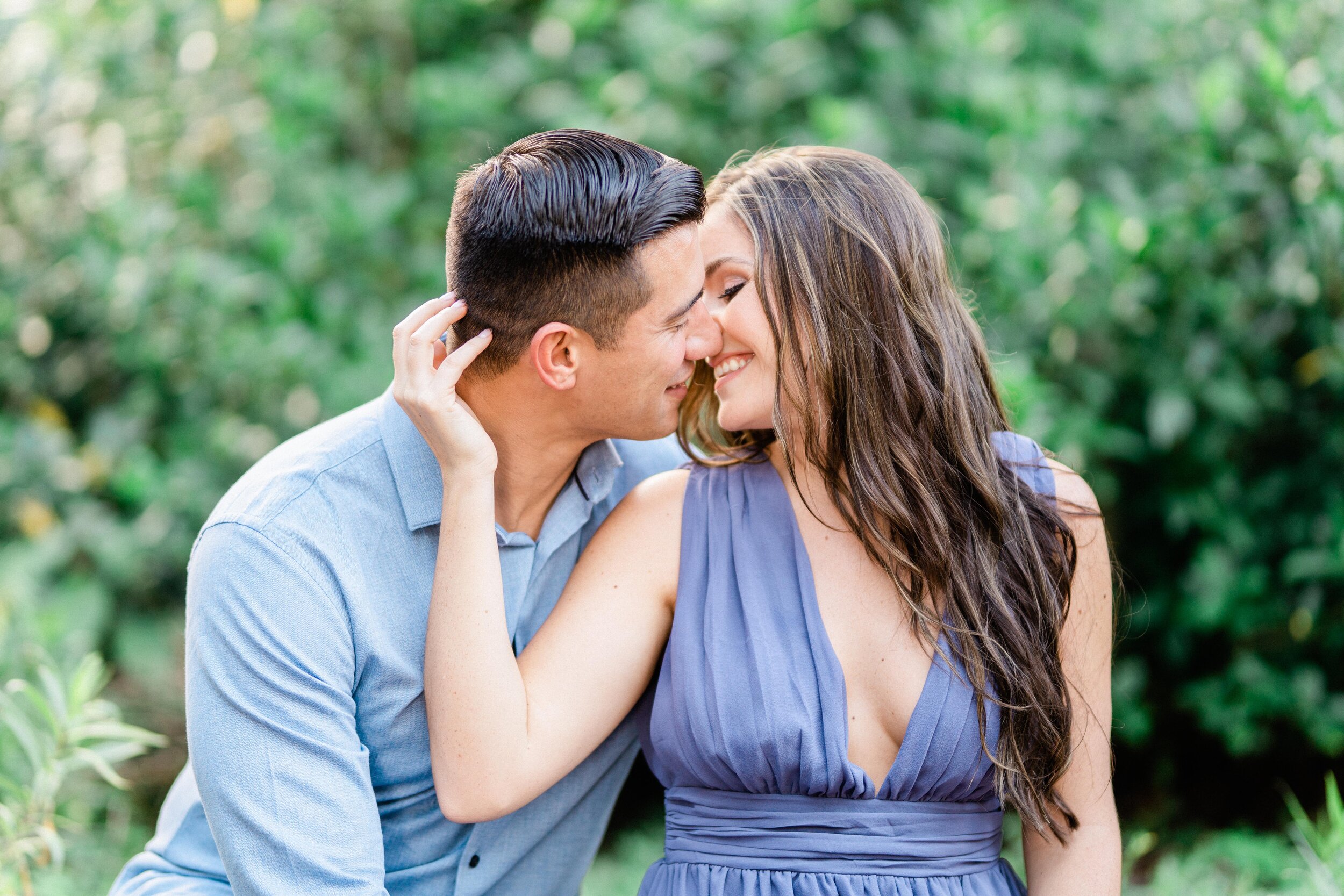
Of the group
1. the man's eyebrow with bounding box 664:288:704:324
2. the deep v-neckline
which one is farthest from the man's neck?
the deep v-neckline

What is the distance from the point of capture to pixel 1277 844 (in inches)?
146

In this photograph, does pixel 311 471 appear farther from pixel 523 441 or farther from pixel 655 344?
pixel 655 344

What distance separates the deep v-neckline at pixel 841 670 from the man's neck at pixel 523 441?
509mm

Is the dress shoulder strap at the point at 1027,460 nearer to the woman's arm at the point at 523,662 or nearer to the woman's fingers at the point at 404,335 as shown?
the woman's arm at the point at 523,662

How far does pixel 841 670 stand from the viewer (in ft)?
7.12

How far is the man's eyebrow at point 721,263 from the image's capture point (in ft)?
7.53

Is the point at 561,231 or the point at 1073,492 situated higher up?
the point at 561,231

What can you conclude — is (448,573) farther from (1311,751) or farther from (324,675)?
(1311,751)

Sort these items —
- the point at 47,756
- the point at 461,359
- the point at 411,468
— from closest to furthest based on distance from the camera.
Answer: the point at 461,359 < the point at 411,468 < the point at 47,756

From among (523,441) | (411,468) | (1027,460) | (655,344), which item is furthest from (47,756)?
(1027,460)

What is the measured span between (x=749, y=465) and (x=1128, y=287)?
1.69m

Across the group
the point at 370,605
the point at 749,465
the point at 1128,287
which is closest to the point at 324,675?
the point at 370,605

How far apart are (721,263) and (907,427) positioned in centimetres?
51

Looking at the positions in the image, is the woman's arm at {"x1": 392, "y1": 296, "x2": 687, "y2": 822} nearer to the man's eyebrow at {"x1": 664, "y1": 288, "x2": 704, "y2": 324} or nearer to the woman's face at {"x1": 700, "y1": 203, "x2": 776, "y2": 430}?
the man's eyebrow at {"x1": 664, "y1": 288, "x2": 704, "y2": 324}
